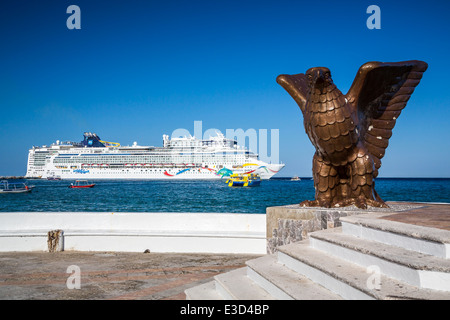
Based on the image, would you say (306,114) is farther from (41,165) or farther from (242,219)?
(41,165)

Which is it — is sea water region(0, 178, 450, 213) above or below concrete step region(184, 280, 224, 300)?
below

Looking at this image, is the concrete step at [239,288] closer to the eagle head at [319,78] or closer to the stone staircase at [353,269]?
the stone staircase at [353,269]

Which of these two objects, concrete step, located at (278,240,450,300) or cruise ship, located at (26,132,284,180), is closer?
concrete step, located at (278,240,450,300)

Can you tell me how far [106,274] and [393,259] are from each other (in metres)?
2.50

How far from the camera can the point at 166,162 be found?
59250 mm

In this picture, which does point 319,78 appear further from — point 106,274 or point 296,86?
point 106,274

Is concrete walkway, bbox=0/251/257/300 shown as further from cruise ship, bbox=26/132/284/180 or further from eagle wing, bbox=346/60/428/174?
cruise ship, bbox=26/132/284/180

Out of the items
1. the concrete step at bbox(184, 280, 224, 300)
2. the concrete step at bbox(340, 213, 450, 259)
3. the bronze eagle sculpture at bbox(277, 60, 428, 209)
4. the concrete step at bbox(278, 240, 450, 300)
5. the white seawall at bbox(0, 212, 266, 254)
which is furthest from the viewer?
the white seawall at bbox(0, 212, 266, 254)

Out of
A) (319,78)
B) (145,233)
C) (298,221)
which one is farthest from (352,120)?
(145,233)

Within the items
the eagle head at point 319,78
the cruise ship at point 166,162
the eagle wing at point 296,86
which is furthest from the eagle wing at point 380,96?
the cruise ship at point 166,162

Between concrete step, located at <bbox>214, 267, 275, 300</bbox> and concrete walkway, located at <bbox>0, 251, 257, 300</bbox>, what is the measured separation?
0.38 m

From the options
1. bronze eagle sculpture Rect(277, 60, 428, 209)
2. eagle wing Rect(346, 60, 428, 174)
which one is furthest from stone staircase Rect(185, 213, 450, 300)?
eagle wing Rect(346, 60, 428, 174)

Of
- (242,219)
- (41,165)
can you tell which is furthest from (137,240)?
(41,165)

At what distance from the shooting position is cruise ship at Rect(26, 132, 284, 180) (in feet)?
192
